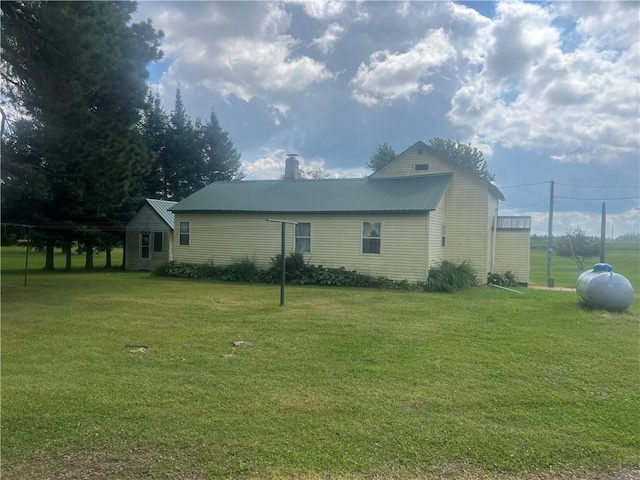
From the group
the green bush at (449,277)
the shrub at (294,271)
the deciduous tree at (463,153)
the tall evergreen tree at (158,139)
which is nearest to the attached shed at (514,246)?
the green bush at (449,277)

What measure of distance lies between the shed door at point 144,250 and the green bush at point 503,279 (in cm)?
1720

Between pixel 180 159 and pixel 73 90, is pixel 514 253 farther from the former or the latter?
pixel 180 159

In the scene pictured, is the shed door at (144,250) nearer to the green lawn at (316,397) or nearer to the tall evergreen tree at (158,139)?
the tall evergreen tree at (158,139)

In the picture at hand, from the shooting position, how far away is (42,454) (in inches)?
129

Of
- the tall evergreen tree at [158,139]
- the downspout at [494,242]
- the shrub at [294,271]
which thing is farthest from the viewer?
the tall evergreen tree at [158,139]

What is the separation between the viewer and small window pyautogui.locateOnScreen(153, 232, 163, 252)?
76.2ft

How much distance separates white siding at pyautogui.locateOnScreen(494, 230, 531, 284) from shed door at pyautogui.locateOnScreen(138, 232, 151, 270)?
57.7 feet

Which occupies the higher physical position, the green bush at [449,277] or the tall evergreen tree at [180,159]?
the tall evergreen tree at [180,159]

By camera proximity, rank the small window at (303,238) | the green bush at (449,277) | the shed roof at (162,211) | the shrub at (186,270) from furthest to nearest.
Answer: the shed roof at (162,211)
the shrub at (186,270)
the small window at (303,238)
the green bush at (449,277)

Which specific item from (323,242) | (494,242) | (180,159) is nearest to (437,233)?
(494,242)

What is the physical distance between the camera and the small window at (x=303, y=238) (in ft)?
57.6

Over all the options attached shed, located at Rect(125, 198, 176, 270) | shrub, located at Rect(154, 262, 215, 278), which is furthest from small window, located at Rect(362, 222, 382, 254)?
attached shed, located at Rect(125, 198, 176, 270)

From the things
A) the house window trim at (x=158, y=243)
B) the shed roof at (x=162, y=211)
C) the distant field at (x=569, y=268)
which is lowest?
the distant field at (x=569, y=268)

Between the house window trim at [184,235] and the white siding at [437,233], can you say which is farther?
the house window trim at [184,235]
